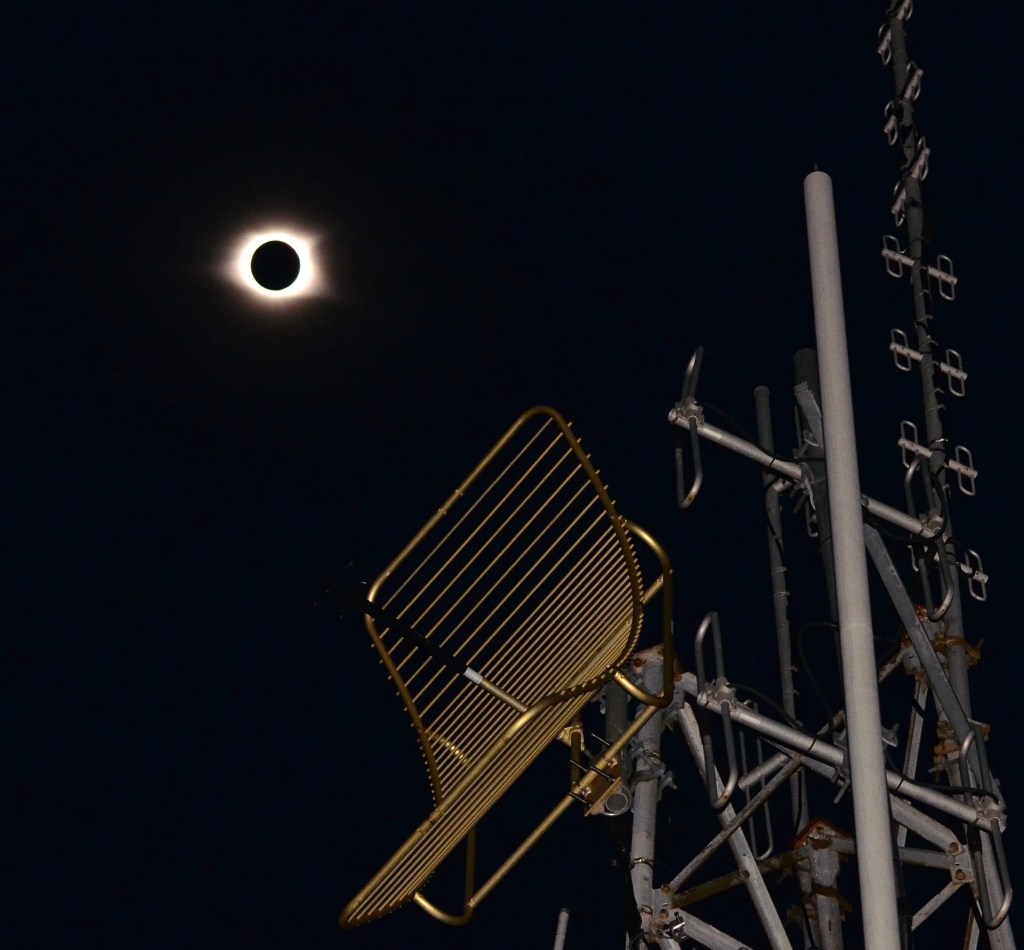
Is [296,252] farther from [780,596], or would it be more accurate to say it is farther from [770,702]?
[770,702]

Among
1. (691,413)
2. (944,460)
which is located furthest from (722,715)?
(944,460)

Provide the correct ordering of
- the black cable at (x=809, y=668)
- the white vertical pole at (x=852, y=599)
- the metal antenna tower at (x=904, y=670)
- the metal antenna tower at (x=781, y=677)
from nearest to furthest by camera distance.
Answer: the white vertical pole at (x=852, y=599), the metal antenna tower at (x=781, y=677), the black cable at (x=809, y=668), the metal antenna tower at (x=904, y=670)

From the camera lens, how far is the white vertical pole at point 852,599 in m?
3.62

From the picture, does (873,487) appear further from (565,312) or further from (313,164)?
(313,164)

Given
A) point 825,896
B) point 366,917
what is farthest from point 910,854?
point 366,917

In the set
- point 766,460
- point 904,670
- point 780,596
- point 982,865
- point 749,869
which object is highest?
point 766,460

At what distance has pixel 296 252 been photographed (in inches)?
364

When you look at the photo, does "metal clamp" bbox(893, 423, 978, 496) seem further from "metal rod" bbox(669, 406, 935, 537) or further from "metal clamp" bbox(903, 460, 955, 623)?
"metal rod" bbox(669, 406, 935, 537)

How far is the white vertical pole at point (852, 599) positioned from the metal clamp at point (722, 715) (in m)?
1.96

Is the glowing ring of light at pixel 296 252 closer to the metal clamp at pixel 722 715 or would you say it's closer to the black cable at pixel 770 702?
the metal clamp at pixel 722 715

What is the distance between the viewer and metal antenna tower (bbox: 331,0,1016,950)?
4355mm

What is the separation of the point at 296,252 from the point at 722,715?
4072 mm

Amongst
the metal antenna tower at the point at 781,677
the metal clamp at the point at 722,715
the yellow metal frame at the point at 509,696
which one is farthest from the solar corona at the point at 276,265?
the yellow metal frame at the point at 509,696

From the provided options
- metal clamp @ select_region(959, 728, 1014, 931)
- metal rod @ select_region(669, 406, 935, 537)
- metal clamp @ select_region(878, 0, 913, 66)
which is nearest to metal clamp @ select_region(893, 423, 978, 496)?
metal rod @ select_region(669, 406, 935, 537)
